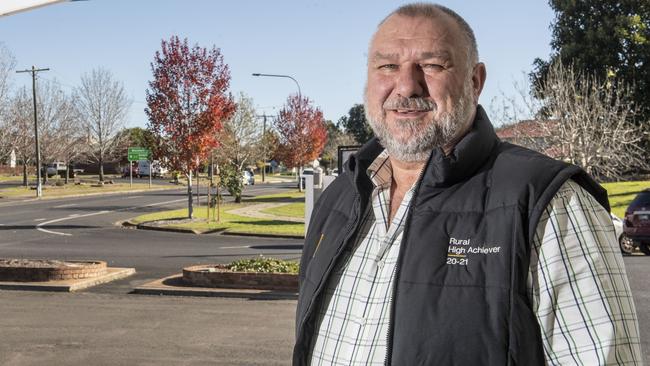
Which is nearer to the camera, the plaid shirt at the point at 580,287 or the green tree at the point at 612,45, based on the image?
the plaid shirt at the point at 580,287

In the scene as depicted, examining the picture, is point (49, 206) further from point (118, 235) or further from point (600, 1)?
point (600, 1)

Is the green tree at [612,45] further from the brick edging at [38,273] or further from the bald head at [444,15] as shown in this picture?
the bald head at [444,15]

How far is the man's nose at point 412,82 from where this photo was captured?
2279 millimetres

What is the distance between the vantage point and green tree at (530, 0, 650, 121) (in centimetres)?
3725

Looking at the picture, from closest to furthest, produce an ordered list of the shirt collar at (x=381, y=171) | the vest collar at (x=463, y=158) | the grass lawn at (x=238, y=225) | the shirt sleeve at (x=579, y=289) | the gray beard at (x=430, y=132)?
the shirt sleeve at (x=579, y=289) < the vest collar at (x=463, y=158) < the gray beard at (x=430, y=132) < the shirt collar at (x=381, y=171) < the grass lawn at (x=238, y=225)

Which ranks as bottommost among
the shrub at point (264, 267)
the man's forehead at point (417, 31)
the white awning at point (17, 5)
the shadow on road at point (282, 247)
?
the shadow on road at point (282, 247)

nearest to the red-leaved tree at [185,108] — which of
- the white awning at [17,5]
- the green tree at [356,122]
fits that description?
the white awning at [17,5]

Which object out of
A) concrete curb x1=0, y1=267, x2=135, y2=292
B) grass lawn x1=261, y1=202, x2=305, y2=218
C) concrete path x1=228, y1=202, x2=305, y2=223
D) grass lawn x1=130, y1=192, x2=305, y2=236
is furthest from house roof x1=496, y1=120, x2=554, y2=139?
concrete curb x1=0, y1=267, x2=135, y2=292

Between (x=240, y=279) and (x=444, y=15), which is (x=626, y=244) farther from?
(x=444, y=15)

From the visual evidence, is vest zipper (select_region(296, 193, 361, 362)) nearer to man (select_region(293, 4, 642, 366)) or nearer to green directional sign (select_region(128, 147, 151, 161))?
man (select_region(293, 4, 642, 366))

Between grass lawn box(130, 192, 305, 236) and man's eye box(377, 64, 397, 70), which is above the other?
man's eye box(377, 64, 397, 70)

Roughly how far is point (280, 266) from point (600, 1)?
3211 centimetres

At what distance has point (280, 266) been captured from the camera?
12125mm

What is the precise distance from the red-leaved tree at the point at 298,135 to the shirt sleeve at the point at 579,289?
178 ft
